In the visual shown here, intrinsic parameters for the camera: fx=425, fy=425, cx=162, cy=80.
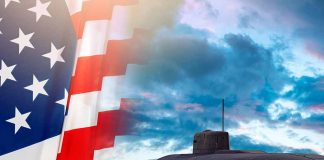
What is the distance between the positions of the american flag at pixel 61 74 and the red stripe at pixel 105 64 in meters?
0.02

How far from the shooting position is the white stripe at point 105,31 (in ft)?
26.4

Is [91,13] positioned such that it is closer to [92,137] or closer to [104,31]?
[104,31]

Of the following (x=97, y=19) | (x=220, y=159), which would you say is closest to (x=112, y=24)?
(x=97, y=19)

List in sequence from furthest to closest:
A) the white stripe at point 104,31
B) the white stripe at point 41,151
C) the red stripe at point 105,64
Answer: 1. the white stripe at point 104,31
2. the red stripe at point 105,64
3. the white stripe at point 41,151

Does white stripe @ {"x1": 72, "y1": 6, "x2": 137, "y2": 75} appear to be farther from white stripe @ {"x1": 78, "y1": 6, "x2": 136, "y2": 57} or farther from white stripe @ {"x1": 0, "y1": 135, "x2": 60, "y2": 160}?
white stripe @ {"x1": 0, "y1": 135, "x2": 60, "y2": 160}

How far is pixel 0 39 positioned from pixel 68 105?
1.69 metres

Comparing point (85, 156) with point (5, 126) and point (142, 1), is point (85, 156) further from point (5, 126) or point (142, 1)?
point (142, 1)

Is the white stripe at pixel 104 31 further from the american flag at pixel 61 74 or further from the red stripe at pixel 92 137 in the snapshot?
the red stripe at pixel 92 137

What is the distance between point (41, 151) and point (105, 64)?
6.43 feet

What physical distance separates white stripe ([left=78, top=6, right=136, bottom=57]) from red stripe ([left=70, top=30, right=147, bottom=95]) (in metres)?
0.10

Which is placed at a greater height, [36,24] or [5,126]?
[36,24]

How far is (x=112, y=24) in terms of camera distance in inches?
323

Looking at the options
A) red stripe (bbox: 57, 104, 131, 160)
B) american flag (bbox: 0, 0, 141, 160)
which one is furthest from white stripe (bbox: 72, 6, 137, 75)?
red stripe (bbox: 57, 104, 131, 160)

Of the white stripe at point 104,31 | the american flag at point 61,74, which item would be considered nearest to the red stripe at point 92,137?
the american flag at point 61,74
